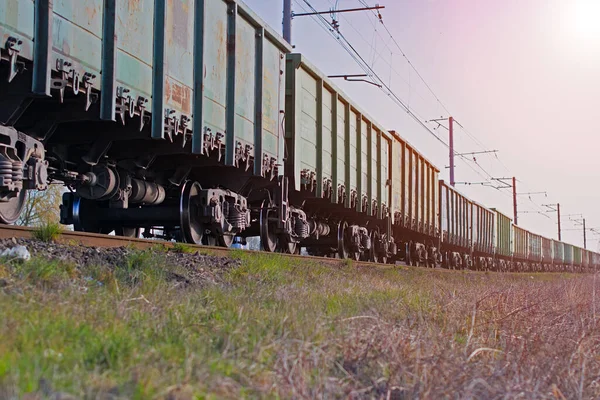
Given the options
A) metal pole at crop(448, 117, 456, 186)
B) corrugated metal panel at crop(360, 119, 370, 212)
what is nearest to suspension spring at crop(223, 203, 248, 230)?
corrugated metal panel at crop(360, 119, 370, 212)

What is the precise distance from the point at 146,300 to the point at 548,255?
5299cm

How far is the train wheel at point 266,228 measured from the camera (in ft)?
36.1

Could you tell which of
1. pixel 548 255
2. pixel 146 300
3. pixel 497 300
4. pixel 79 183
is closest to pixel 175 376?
pixel 146 300

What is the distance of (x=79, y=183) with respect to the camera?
7512 mm

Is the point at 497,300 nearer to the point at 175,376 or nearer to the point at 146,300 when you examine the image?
the point at 146,300

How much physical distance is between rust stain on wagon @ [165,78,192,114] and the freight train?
2 cm

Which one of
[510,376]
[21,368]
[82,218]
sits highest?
[82,218]

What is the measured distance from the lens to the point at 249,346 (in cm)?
283

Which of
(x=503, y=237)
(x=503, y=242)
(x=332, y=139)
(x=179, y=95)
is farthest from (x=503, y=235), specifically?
(x=179, y=95)

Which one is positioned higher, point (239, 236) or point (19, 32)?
point (19, 32)

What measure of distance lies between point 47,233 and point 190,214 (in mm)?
3159

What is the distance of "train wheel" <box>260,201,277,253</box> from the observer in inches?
433

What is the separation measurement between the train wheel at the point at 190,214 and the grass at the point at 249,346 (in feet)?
12.0

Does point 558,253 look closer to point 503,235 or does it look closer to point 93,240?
point 503,235
